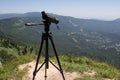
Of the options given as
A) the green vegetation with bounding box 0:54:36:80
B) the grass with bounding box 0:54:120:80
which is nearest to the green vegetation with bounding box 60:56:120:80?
the grass with bounding box 0:54:120:80

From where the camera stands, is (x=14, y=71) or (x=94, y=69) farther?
(x=94, y=69)

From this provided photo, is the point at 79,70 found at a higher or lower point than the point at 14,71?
higher

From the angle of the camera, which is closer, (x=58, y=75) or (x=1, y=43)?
(x=58, y=75)

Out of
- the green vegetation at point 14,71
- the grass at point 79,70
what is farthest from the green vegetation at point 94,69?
the green vegetation at point 14,71

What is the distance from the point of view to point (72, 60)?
Answer: 63.9ft

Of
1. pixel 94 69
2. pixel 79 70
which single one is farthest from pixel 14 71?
pixel 94 69

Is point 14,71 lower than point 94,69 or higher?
lower

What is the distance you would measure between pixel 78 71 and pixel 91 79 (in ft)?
6.41

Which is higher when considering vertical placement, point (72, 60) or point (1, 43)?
point (72, 60)

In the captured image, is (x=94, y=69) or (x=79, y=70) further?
(x=94, y=69)

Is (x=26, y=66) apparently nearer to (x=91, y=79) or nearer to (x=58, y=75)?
(x=58, y=75)

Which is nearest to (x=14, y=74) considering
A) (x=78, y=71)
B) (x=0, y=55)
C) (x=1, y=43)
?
(x=78, y=71)

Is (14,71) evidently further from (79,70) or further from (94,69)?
(94,69)

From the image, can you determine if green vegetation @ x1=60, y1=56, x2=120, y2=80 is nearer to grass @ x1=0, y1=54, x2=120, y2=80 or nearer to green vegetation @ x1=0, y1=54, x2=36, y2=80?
grass @ x1=0, y1=54, x2=120, y2=80
